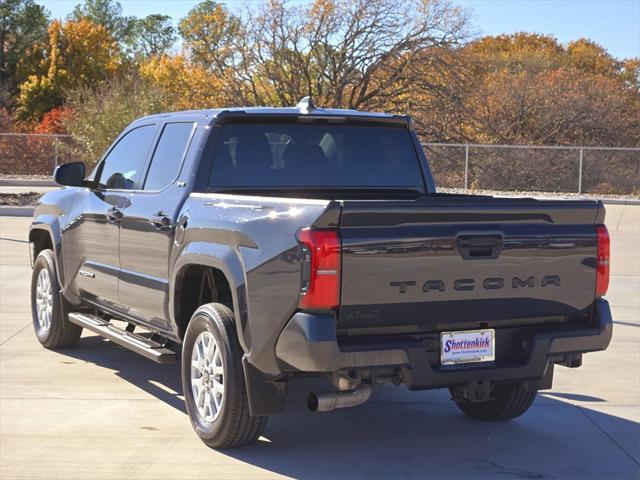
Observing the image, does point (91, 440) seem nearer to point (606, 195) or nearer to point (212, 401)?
point (212, 401)

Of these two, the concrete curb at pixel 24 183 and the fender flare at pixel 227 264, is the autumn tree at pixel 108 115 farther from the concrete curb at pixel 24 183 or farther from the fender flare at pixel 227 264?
the fender flare at pixel 227 264

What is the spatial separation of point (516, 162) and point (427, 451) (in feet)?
78.3

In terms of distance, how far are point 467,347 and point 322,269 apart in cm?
99

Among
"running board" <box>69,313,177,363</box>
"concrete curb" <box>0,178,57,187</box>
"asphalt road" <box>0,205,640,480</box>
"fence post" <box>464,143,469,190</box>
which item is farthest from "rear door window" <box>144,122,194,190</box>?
"concrete curb" <box>0,178,57,187</box>

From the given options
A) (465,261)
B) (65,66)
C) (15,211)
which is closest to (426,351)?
(465,261)

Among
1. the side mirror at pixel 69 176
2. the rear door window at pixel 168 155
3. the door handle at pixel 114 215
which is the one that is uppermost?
the rear door window at pixel 168 155

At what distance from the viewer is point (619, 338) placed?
9914mm

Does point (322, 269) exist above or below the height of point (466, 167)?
below

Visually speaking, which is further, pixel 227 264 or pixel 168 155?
pixel 168 155

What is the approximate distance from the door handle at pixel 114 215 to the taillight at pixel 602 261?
11.0ft

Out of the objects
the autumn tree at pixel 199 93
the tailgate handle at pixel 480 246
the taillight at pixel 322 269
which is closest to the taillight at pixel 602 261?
the tailgate handle at pixel 480 246

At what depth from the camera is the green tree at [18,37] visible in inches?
2128

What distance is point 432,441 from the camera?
6.38 m

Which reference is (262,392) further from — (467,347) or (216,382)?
(467,347)
